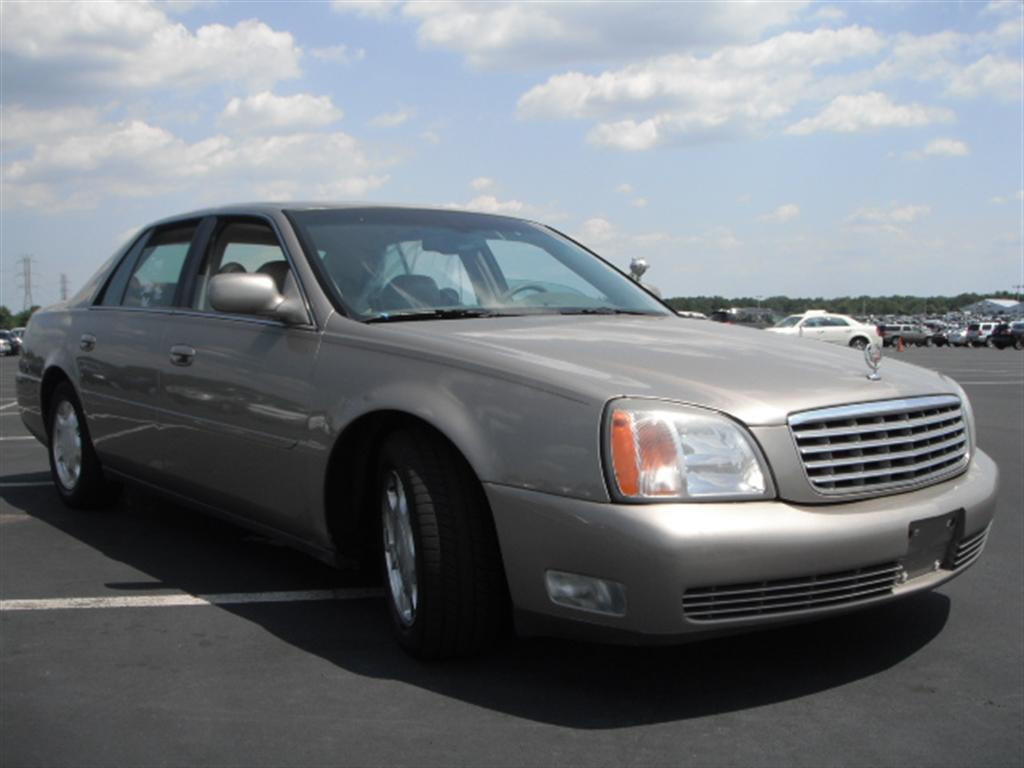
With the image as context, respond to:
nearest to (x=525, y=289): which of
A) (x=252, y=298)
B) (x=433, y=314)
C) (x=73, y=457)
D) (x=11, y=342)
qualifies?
(x=433, y=314)

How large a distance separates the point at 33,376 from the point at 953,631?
5.09 m

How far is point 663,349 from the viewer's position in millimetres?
3734

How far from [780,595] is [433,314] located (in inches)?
66.3

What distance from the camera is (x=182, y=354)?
16.1 feet

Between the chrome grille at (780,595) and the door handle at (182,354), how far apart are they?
260 cm

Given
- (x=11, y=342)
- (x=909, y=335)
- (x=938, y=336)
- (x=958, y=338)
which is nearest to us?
→ (x=11, y=342)

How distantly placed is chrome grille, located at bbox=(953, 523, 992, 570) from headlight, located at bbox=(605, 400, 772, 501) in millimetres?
854

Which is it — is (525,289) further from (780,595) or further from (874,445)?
(780,595)

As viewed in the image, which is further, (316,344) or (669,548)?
(316,344)

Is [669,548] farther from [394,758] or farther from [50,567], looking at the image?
[50,567]

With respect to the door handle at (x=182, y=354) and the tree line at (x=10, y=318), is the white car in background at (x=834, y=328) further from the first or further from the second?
the tree line at (x=10, y=318)

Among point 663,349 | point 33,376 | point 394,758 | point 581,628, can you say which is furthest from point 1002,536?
point 33,376

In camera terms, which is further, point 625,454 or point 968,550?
point 968,550

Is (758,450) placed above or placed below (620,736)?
above
